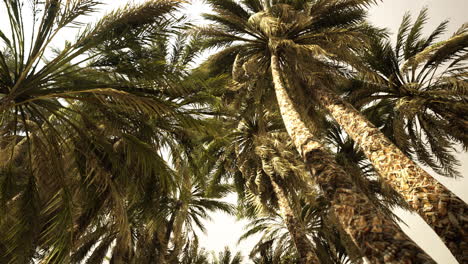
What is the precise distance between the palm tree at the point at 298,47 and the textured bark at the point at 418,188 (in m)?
0.65

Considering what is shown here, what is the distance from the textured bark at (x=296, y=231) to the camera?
7.86 m

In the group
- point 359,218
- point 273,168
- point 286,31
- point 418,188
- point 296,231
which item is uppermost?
point 286,31

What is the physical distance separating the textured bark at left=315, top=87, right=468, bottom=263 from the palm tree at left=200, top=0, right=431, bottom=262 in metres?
0.65

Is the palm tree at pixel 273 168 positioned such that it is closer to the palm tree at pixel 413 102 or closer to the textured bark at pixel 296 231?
the textured bark at pixel 296 231

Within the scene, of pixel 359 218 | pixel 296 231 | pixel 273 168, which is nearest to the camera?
pixel 359 218

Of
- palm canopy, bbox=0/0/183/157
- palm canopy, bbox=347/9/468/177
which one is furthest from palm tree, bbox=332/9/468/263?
palm canopy, bbox=0/0/183/157

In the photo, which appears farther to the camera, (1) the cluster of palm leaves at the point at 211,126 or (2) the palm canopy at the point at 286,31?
(2) the palm canopy at the point at 286,31

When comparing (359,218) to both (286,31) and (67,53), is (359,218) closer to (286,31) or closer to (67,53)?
(67,53)

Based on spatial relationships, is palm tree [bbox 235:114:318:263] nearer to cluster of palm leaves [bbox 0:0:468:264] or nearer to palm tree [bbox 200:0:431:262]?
cluster of palm leaves [bbox 0:0:468:264]

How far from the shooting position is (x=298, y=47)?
7609 millimetres

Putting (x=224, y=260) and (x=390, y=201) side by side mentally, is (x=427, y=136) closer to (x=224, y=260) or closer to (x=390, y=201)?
(x=390, y=201)

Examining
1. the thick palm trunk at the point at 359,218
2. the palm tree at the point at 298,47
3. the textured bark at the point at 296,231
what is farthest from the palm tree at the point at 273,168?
the thick palm trunk at the point at 359,218

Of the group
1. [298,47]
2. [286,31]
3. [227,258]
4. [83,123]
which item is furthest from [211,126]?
[227,258]

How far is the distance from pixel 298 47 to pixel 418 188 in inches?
193
